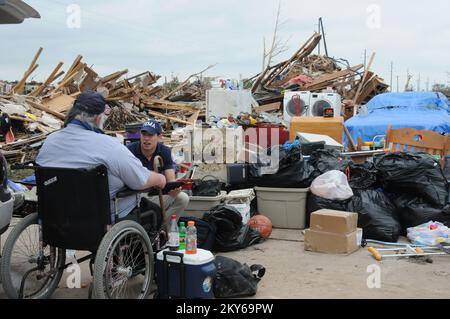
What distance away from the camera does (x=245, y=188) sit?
5715 mm

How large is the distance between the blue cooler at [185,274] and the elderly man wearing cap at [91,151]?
0.45 metres

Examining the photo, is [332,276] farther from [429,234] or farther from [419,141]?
[419,141]

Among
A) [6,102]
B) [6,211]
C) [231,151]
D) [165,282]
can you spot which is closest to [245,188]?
[231,151]

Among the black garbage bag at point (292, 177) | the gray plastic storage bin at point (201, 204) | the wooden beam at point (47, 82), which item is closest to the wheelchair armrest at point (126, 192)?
the gray plastic storage bin at point (201, 204)

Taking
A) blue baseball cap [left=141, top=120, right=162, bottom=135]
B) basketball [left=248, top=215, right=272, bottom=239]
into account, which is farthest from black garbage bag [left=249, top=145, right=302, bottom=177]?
blue baseball cap [left=141, top=120, right=162, bottom=135]

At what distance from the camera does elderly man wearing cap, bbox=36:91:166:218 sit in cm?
291

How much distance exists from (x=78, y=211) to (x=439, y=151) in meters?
5.25

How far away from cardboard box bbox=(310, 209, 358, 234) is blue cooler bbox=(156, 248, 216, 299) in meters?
1.66

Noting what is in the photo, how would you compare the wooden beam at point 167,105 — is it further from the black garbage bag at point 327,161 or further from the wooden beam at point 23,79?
the black garbage bag at point 327,161

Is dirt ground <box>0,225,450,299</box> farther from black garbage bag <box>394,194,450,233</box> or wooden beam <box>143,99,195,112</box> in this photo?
wooden beam <box>143,99,195,112</box>

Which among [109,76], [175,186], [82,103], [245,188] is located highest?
[109,76]

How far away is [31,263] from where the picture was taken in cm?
316

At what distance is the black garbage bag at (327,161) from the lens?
215 inches

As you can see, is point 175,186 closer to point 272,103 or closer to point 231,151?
point 231,151
